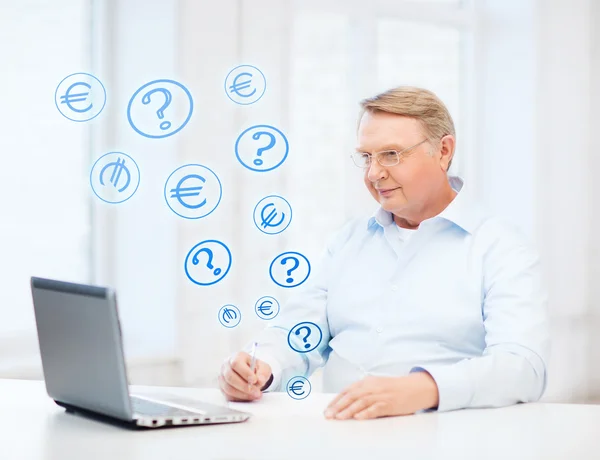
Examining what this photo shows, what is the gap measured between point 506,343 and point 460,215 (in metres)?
0.34

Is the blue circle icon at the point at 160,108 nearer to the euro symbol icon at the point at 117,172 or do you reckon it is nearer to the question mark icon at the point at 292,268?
the euro symbol icon at the point at 117,172

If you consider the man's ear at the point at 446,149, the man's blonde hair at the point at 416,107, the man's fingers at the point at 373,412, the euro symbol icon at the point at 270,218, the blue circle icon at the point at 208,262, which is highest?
the man's blonde hair at the point at 416,107

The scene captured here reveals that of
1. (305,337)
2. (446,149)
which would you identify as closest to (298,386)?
(305,337)

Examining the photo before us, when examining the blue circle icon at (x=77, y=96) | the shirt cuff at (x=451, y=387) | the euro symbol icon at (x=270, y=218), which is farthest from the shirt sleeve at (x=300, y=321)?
the blue circle icon at (x=77, y=96)

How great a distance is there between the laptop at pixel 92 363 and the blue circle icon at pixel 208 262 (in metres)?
0.82

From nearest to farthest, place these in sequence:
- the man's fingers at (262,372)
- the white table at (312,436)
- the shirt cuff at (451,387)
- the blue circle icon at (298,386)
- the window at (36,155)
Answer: the white table at (312,436) → the shirt cuff at (451,387) → the man's fingers at (262,372) → the blue circle icon at (298,386) → the window at (36,155)

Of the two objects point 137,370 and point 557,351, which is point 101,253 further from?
point 557,351

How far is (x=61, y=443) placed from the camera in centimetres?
117

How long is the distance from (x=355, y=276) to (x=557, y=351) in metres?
1.80

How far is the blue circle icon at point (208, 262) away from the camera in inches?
87.4

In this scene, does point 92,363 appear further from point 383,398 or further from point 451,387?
point 451,387

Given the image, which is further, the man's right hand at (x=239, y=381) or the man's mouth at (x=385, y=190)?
the man's mouth at (x=385, y=190)

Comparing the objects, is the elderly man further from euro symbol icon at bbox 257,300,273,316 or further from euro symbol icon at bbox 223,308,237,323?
euro symbol icon at bbox 223,308,237,323

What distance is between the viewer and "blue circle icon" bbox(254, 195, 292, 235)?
206 centimetres
